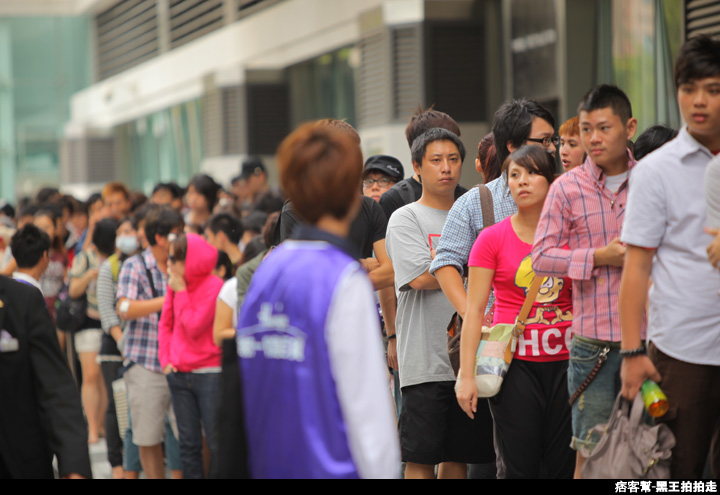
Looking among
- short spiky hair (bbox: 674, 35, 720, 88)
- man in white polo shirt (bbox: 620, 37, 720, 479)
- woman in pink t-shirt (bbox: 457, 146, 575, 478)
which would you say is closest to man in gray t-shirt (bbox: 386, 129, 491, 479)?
woman in pink t-shirt (bbox: 457, 146, 575, 478)

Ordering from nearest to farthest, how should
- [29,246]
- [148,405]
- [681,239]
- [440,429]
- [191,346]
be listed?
[681,239]
[440,429]
[29,246]
[191,346]
[148,405]

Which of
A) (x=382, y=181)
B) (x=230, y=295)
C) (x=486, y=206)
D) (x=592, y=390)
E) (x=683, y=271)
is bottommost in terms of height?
(x=592, y=390)

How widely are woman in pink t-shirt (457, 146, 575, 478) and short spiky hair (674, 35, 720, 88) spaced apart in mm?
947

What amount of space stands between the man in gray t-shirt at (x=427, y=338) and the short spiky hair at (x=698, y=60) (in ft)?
5.29

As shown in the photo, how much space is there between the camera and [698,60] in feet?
11.3

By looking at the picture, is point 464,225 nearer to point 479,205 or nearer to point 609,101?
point 479,205

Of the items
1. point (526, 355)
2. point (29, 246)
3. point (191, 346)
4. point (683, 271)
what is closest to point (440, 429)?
point (526, 355)

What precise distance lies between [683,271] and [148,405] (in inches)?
177

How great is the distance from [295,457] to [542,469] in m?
2.06

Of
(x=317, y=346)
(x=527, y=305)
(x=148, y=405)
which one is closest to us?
(x=317, y=346)

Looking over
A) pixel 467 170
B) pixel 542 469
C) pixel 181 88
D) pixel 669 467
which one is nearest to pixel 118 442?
pixel 467 170

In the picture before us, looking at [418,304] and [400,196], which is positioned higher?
[400,196]

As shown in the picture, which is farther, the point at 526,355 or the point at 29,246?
the point at 29,246

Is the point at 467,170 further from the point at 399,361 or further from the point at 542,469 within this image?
the point at 542,469
